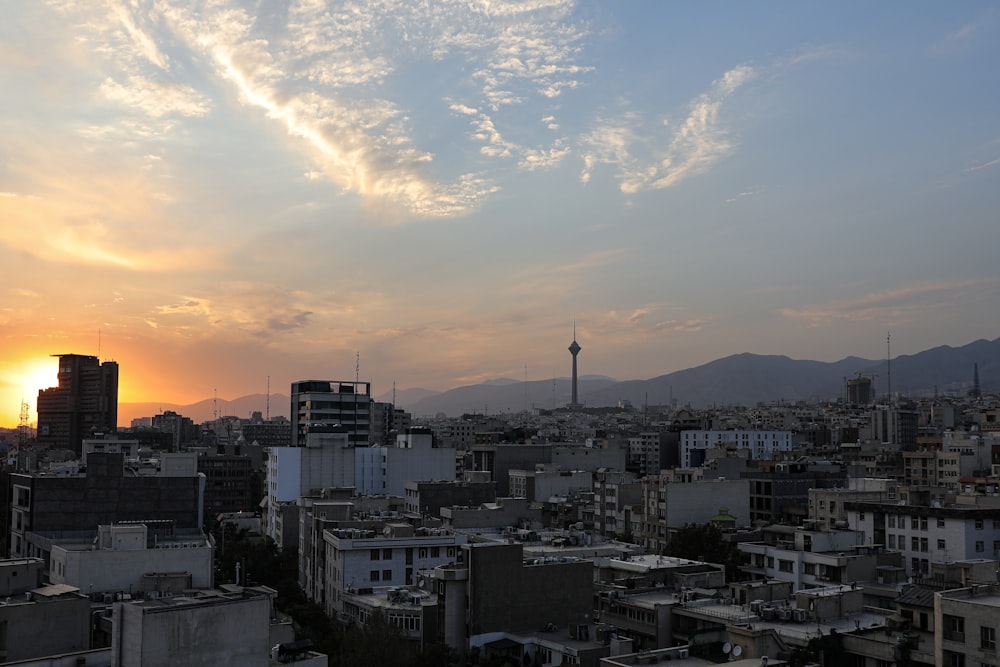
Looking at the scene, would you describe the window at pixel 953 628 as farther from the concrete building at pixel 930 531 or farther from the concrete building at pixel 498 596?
the concrete building at pixel 930 531

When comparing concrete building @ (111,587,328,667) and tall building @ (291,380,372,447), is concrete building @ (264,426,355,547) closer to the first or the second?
tall building @ (291,380,372,447)

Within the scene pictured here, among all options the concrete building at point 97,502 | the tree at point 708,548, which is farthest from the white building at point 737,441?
the concrete building at point 97,502

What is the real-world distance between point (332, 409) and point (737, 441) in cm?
6894

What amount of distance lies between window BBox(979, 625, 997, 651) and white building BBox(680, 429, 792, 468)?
118 m

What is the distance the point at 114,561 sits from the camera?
148 ft

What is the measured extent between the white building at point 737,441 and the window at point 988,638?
4657 inches

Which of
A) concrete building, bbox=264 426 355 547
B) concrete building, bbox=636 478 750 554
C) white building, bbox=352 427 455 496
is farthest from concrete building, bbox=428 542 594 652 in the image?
white building, bbox=352 427 455 496

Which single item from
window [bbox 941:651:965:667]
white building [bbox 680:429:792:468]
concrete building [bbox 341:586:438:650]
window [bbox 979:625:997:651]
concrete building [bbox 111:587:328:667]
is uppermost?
white building [bbox 680:429:792:468]

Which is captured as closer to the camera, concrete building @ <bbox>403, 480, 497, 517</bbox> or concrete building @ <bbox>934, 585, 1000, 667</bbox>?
concrete building @ <bbox>934, 585, 1000, 667</bbox>

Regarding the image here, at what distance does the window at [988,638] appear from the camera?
32.1 metres

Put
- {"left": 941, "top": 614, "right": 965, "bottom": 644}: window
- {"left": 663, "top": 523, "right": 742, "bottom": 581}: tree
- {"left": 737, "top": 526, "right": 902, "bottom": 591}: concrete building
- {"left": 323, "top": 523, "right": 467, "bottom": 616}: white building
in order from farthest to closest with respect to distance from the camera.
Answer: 1. {"left": 663, "top": 523, "right": 742, "bottom": 581}: tree
2. {"left": 323, "top": 523, "right": 467, "bottom": 616}: white building
3. {"left": 737, "top": 526, "right": 902, "bottom": 591}: concrete building
4. {"left": 941, "top": 614, "right": 965, "bottom": 644}: window

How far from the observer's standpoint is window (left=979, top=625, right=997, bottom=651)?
105ft

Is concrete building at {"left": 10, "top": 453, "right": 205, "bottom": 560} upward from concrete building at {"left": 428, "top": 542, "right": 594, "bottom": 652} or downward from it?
upward

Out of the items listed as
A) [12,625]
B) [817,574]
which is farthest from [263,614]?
[817,574]
